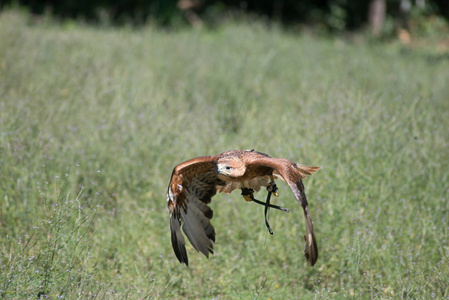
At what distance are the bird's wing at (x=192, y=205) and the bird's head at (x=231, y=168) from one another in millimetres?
176

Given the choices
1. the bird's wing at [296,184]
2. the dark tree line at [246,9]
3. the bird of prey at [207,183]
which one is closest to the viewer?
the bird's wing at [296,184]

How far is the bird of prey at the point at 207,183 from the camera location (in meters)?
3.61

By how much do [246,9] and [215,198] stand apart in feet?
44.1

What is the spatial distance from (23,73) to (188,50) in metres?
3.54

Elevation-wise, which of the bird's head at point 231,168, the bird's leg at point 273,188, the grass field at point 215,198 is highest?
the bird's head at point 231,168

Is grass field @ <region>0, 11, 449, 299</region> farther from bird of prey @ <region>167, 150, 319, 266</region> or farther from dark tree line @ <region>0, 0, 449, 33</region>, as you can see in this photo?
dark tree line @ <region>0, 0, 449, 33</region>

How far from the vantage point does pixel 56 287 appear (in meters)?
3.56

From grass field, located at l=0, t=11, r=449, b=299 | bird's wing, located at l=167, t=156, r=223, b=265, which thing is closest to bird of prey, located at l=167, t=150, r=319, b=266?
bird's wing, located at l=167, t=156, r=223, b=265

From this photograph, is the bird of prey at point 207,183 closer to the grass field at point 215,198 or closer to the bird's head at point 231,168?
the bird's head at point 231,168

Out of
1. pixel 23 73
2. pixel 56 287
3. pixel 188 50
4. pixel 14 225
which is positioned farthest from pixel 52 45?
pixel 56 287

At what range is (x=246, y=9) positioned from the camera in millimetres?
17438

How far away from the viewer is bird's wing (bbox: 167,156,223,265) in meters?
3.89

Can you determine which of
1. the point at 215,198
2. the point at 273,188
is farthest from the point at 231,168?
the point at 215,198

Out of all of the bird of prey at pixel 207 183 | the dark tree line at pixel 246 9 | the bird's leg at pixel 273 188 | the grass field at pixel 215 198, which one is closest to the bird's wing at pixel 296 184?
the bird of prey at pixel 207 183
